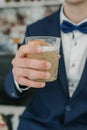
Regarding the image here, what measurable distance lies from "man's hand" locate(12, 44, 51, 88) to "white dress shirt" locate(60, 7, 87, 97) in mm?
289

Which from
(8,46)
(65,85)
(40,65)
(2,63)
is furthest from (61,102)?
(8,46)

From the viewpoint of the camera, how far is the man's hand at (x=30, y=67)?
1015 millimetres

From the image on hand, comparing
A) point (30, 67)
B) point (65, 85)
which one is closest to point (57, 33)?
point (65, 85)

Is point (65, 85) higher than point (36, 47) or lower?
lower

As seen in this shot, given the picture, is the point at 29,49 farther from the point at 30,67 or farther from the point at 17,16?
the point at 17,16

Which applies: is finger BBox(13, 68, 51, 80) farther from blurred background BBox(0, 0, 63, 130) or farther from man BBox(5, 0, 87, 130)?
blurred background BBox(0, 0, 63, 130)

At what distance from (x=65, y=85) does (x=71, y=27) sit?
0.27 meters

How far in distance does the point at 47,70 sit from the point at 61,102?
1.02 ft

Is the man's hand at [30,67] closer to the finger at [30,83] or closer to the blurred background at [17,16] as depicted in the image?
the finger at [30,83]

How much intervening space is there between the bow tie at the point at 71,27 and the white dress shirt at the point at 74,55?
0.02 m

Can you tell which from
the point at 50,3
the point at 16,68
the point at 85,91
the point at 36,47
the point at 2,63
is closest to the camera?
the point at 36,47

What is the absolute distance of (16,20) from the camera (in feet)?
9.18

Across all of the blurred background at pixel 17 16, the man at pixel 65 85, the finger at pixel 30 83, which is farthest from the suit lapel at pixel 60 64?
the blurred background at pixel 17 16

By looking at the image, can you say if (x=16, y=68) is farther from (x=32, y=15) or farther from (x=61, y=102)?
(x=32, y=15)
